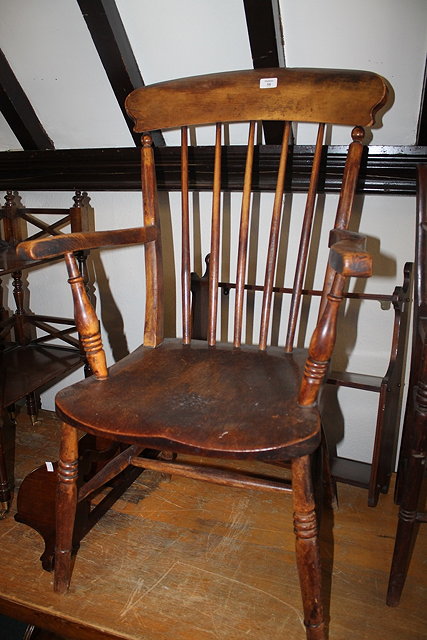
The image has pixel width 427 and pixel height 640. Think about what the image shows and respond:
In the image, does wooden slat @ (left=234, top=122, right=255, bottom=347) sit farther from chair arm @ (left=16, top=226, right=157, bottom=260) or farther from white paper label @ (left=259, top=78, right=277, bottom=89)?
chair arm @ (left=16, top=226, right=157, bottom=260)

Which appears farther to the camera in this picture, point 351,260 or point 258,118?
point 258,118

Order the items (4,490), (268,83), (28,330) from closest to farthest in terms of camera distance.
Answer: (268,83)
(4,490)
(28,330)

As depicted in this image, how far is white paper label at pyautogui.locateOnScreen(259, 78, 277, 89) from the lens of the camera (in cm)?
102

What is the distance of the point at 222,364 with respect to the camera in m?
1.03

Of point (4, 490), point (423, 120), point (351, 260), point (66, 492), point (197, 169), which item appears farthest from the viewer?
point (197, 169)

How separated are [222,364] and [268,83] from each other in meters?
0.60

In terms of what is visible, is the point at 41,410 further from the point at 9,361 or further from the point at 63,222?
the point at 63,222

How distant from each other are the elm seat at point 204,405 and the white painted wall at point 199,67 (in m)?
0.48

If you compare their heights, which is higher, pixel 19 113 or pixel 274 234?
pixel 19 113

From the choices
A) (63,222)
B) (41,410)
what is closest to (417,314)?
(63,222)

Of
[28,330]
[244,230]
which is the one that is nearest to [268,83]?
[244,230]

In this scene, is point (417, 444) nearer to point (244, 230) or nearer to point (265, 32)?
point (244, 230)

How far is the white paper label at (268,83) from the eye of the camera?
1.02 meters

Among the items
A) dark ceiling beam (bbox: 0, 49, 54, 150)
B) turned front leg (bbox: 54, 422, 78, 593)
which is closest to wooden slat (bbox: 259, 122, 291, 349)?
A: turned front leg (bbox: 54, 422, 78, 593)
